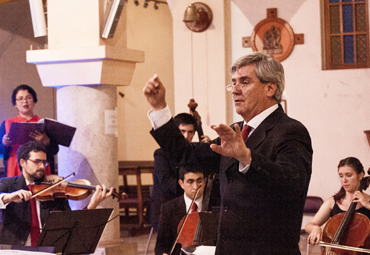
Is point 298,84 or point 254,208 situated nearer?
point 254,208

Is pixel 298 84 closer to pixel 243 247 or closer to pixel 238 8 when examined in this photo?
pixel 238 8

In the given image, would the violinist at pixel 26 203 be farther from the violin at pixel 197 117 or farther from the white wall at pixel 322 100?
the white wall at pixel 322 100

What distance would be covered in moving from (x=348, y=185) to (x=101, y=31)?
7.77 ft

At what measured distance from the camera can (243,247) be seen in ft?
5.72

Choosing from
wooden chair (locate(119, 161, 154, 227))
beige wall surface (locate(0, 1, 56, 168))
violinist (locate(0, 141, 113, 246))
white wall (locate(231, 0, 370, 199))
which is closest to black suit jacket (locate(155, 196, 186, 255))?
violinist (locate(0, 141, 113, 246))

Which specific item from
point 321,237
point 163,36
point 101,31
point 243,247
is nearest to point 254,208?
point 243,247

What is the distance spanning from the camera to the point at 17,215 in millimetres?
3545

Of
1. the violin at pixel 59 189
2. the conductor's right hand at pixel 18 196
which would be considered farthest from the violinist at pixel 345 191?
the conductor's right hand at pixel 18 196

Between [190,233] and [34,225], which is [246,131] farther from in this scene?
[34,225]

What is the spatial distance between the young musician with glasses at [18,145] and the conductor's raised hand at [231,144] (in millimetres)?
2841

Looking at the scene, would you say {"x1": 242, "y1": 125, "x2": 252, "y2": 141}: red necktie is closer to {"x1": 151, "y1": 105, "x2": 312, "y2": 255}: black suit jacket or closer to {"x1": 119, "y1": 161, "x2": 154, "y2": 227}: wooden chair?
{"x1": 151, "y1": 105, "x2": 312, "y2": 255}: black suit jacket

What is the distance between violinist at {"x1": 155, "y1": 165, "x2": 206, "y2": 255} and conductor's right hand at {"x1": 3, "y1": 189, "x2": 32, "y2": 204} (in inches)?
35.9

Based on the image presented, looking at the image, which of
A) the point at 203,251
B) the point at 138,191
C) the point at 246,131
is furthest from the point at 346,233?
the point at 138,191

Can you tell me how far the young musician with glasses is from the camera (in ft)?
13.8
